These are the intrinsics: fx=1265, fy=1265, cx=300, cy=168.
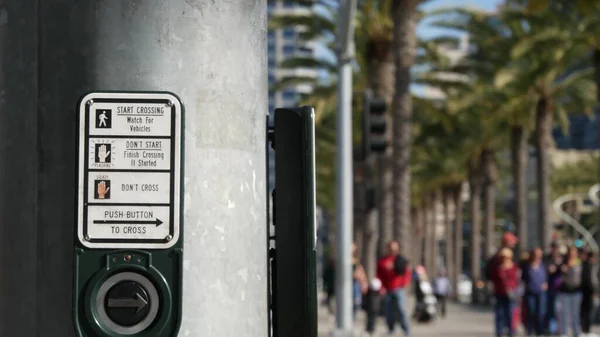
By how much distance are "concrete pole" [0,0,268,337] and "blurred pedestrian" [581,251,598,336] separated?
1859cm

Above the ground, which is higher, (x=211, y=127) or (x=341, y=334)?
(x=211, y=127)

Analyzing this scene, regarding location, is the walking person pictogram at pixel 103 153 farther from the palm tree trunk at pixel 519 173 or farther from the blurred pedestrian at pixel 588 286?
the palm tree trunk at pixel 519 173

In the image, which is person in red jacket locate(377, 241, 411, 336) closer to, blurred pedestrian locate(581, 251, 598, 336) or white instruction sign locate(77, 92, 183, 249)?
blurred pedestrian locate(581, 251, 598, 336)

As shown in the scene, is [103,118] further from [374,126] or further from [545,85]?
[545,85]

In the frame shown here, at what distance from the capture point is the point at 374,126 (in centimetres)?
1920

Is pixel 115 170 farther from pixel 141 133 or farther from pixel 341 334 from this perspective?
pixel 341 334

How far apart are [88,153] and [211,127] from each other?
0.63ft

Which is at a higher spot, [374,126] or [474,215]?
[374,126]

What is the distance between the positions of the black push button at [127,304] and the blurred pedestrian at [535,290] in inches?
671

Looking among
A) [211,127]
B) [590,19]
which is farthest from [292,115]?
[590,19]

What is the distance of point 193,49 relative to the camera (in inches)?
76.9

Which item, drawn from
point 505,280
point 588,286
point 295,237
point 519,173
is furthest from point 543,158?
point 295,237

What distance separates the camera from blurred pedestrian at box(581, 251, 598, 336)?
2012 cm

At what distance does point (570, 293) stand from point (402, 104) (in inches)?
535
